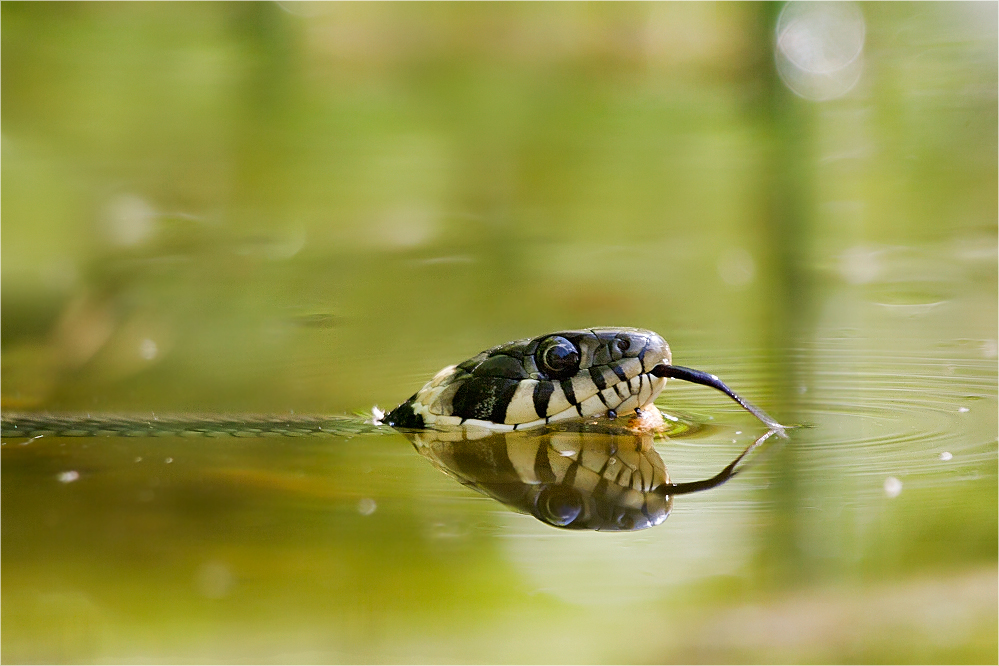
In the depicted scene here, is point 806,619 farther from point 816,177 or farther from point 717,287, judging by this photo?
point 816,177

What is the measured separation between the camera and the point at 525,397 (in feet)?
8.79

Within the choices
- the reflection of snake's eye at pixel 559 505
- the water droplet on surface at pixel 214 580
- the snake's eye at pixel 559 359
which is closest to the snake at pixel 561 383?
the snake's eye at pixel 559 359

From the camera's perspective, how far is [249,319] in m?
4.11

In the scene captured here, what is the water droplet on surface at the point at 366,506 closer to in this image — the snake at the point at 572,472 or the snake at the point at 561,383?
the snake at the point at 572,472

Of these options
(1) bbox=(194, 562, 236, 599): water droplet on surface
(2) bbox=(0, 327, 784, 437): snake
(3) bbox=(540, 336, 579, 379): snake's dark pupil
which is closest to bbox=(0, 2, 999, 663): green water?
(1) bbox=(194, 562, 236, 599): water droplet on surface

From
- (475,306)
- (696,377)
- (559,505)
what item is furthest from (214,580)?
(475,306)

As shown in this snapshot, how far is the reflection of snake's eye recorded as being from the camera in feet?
5.84

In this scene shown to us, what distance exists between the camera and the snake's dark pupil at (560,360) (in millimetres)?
2674

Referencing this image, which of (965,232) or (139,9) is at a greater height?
(139,9)

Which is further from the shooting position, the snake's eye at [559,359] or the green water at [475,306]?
the snake's eye at [559,359]

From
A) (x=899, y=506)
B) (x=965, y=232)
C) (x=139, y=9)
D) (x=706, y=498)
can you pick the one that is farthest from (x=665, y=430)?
(x=139, y=9)

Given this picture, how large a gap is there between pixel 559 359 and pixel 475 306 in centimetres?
155

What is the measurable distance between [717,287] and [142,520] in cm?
312

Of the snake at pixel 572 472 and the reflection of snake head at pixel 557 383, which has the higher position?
the reflection of snake head at pixel 557 383
